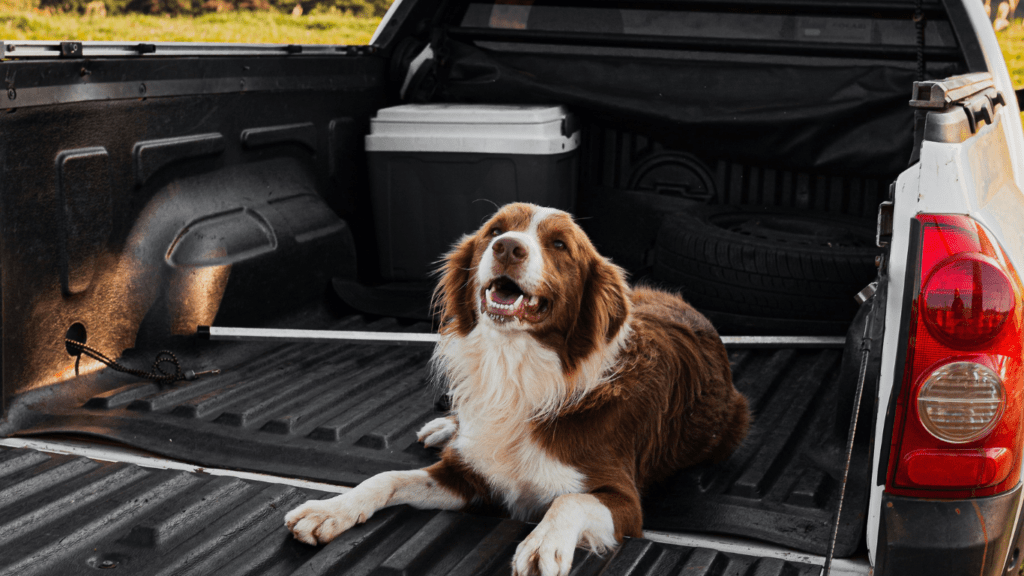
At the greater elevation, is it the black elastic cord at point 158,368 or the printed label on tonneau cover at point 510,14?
the printed label on tonneau cover at point 510,14

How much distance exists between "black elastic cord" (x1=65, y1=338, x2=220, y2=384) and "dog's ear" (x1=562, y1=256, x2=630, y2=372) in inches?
58.8

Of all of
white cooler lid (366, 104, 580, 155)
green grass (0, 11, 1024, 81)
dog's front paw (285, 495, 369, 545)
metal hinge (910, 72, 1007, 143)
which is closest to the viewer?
metal hinge (910, 72, 1007, 143)

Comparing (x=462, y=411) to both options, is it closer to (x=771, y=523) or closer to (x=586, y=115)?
(x=771, y=523)

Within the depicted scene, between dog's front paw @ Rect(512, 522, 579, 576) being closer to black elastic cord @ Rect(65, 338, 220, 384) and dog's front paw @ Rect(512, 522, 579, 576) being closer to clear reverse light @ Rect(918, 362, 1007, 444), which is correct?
clear reverse light @ Rect(918, 362, 1007, 444)

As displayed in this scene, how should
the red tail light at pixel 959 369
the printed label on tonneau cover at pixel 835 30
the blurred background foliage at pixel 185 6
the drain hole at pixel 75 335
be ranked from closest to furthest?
the red tail light at pixel 959 369 < the drain hole at pixel 75 335 < the printed label on tonneau cover at pixel 835 30 < the blurred background foliage at pixel 185 6

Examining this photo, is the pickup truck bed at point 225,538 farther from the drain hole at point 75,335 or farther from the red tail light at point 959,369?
the drain hole at point 75,335

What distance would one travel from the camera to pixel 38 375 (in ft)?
9.57

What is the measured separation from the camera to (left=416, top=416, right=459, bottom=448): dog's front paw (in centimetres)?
282

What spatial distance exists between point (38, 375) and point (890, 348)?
8.22ft

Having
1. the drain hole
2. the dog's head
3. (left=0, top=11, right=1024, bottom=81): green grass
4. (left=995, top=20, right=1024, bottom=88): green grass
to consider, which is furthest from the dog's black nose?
(left=0, top=11, right=1024, bottom=81): green grass

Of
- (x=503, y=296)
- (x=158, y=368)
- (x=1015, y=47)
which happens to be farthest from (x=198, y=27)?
(x=503, y=296)

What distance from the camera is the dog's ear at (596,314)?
251 cm

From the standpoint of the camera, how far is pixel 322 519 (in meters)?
2.20

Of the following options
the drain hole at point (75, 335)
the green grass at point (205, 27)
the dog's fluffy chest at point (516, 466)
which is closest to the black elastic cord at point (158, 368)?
the drain hole at point (75, 335)
